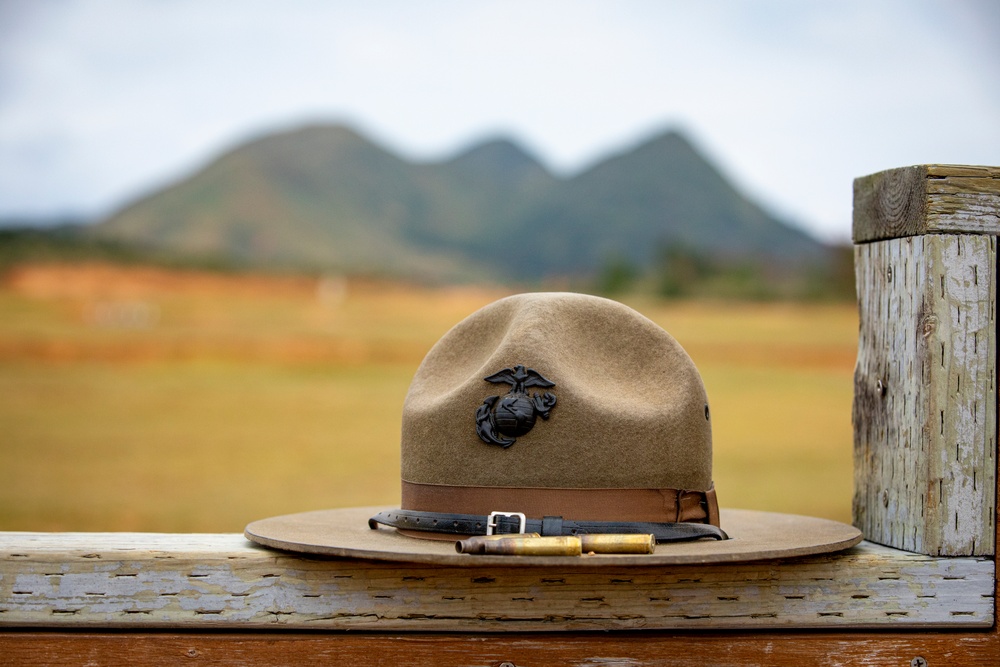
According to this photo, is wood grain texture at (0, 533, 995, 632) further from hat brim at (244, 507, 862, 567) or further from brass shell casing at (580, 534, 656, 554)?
brass shell casing at (580, 534, 656, 554)

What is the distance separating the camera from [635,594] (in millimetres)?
1989

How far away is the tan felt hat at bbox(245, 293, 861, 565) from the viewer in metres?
1.95

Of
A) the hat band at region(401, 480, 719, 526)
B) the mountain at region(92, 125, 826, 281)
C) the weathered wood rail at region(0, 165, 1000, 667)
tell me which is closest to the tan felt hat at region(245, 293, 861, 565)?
the hat band at region(401, 480, 719, 526)

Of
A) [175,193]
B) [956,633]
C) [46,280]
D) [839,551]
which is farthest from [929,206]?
[175,193]

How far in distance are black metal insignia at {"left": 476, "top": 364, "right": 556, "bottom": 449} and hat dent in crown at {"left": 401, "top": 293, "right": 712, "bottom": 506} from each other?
0.02 metres

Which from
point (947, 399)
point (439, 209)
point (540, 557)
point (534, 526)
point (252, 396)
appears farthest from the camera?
A: point (439, 209)

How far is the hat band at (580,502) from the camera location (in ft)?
6.41

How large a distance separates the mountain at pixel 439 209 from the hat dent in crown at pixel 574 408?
67.8m

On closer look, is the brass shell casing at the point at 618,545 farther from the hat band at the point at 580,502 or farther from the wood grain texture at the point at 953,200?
the wood grain texture at the point at 953,200

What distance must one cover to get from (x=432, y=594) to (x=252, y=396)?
17001mm

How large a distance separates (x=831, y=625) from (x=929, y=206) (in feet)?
3.13

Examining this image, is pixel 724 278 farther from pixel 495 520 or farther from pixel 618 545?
pixel 618 545

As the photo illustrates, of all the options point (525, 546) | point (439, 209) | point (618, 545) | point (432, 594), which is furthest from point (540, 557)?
point (439, 209)

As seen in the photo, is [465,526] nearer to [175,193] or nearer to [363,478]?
[363,478]
